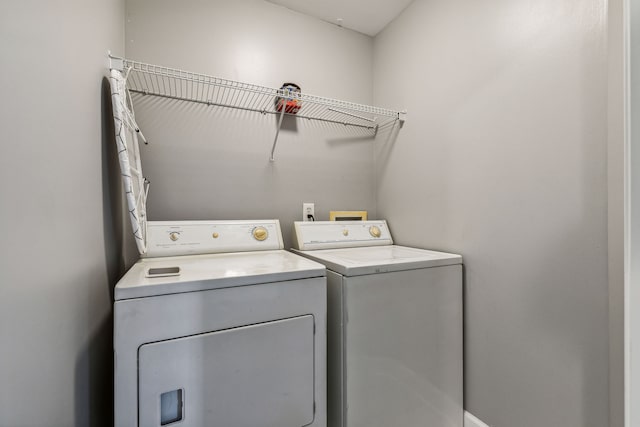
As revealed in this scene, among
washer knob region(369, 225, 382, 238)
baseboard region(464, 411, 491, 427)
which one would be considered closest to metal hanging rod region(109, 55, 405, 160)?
washer knob region(369, 225, 382, 238)

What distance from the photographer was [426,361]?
4.25ft

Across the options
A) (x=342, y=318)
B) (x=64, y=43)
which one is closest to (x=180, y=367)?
(x=342, y=318)

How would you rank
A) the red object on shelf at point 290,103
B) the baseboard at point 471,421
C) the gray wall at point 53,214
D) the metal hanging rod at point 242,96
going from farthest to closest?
the red object on shelf at point 290,103 → the metal hanging rod at point 242,96 → the baseboard at point 471,421 → the gray wall at point 53,214

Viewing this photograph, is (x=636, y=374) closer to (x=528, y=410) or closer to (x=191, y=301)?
(x=528, y=410)

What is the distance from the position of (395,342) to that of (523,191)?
0.87 meters

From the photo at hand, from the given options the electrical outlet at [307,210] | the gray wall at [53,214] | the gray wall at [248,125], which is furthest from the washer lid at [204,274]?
the electrical outlet at [307,210]

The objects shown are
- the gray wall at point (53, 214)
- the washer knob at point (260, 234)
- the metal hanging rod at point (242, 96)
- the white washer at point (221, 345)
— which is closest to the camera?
the gray wall at point (53, 214)

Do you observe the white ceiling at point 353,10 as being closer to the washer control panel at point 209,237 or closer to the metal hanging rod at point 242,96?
the metal hanging rod at point 242,96

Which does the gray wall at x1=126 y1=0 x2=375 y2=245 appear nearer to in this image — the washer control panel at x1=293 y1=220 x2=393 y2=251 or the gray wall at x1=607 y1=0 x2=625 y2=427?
the washer control panel at x1=293 y1=220 x2=393 y2=251

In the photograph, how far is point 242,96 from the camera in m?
1.75

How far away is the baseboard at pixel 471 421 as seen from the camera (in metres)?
1.35

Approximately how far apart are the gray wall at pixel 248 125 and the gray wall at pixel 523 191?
0.59m

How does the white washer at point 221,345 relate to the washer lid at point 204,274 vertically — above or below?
below

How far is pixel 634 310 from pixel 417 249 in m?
0.94
